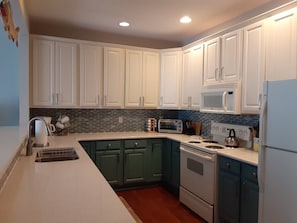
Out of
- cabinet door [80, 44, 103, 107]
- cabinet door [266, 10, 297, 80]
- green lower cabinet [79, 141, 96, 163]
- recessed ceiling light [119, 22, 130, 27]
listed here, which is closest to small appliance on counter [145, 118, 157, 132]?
cabinet door [80, 44, 103, 107]

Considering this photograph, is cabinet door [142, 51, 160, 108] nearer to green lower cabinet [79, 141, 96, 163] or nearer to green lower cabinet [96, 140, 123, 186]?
green lower cabinet [96, 140, 123, 186]

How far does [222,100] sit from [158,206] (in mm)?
1658

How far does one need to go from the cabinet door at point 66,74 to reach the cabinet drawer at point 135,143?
1.00 m

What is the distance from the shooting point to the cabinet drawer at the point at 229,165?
2.46 metres

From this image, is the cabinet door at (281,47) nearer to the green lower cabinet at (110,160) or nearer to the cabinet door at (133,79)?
the cabinet door at (133,79)

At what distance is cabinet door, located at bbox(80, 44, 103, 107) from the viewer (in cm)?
373

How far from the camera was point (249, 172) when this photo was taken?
230 cm

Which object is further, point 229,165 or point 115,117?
point 115,117

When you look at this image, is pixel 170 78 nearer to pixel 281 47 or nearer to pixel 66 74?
pixel 66 74

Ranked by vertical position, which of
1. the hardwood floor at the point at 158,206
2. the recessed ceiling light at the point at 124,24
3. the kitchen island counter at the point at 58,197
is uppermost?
the recessed ceiling light at the point at 124,24

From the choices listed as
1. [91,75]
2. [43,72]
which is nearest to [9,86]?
[43,72]

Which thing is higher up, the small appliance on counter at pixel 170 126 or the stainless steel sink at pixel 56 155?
the small appliance on counter at pixel 170 126

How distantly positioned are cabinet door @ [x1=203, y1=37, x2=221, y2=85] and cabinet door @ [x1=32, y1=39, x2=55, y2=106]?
2.20 meters

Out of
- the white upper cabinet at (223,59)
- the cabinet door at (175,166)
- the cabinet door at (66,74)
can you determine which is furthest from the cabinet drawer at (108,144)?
the white upper cabinet at (223,59)
